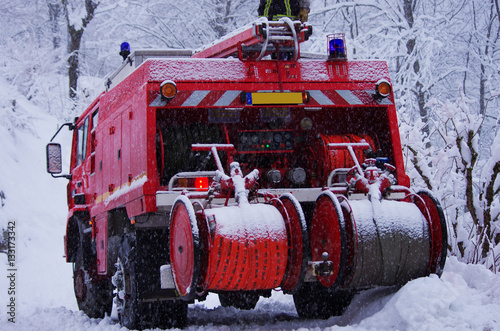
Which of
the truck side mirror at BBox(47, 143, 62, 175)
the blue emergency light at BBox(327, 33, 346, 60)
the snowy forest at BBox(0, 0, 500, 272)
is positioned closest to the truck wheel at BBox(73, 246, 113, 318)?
the truck side mirror at BBox(47, 143, 62, 175)

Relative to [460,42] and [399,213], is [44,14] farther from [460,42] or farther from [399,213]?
[399,213]

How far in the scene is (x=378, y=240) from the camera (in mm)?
4469

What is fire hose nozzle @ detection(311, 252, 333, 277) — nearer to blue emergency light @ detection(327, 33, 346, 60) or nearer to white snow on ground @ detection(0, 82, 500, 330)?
white snow on ground @ detection(0, 82, 500, 330)

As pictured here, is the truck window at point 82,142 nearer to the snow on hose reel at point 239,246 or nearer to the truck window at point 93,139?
the truck window at point 93,139

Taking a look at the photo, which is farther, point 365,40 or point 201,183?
point 365,40

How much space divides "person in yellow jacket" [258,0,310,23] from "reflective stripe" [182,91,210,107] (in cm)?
152

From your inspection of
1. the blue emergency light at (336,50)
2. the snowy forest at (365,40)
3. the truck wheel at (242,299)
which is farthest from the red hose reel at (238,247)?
the snowy forest at (365,40)

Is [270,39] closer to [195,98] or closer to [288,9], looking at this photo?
[195,98]

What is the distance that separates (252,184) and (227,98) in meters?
1.03

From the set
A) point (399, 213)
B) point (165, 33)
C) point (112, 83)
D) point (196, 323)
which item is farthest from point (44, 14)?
point (399, 213)

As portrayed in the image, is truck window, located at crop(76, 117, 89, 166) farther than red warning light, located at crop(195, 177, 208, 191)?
Yes

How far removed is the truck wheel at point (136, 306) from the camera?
5.29 metres

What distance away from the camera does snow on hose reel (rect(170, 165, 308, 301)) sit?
13.9 ft

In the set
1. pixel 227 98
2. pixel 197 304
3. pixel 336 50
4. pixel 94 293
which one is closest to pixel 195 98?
pixel 227 98
